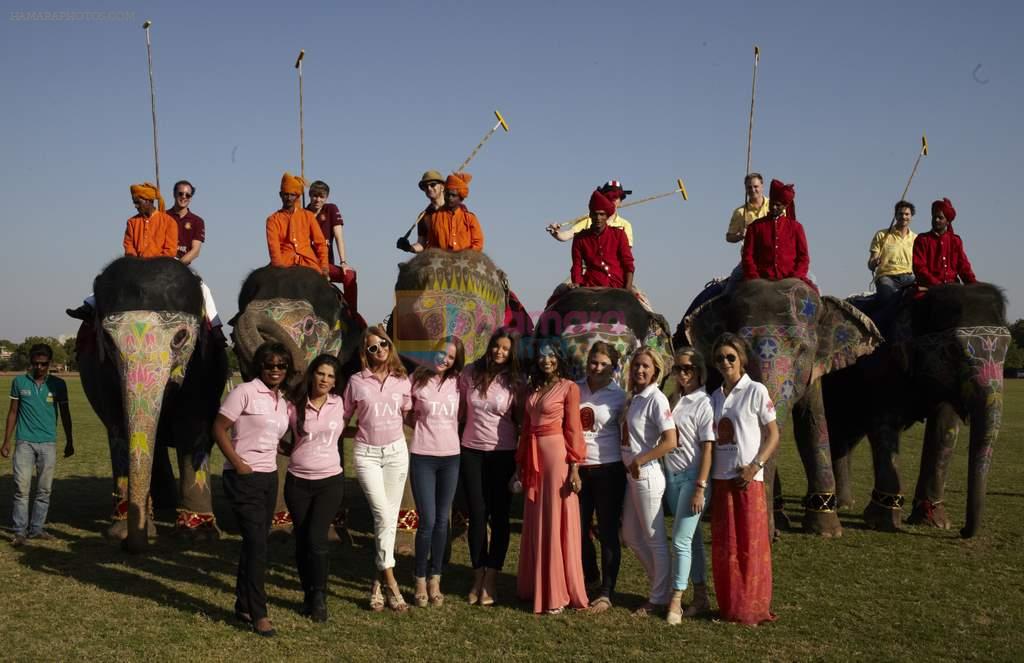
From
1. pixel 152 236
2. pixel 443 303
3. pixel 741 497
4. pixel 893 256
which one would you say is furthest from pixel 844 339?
pixel 152 236

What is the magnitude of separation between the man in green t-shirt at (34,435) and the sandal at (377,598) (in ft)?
12.8

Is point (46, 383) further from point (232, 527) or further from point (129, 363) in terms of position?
point (232, 527)

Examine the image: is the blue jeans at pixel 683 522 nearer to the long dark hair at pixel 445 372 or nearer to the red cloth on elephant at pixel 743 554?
the red cloth on elephant at pixel 743 554

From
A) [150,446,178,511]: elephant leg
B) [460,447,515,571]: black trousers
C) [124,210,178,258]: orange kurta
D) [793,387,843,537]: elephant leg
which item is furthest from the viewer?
[150,446,178,511]: elephant leg

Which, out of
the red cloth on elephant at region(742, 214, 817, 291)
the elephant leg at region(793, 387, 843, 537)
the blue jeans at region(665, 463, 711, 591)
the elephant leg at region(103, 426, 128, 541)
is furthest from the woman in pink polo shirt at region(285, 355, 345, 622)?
the elephant leg at region(793, 387, 843, 537)

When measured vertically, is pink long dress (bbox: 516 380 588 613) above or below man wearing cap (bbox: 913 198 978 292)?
below

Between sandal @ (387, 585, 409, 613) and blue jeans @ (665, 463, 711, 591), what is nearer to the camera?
blue jeans @ (665, 463, 711, 591)

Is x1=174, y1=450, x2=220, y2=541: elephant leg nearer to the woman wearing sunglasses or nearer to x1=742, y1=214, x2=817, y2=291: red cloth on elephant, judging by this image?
the woman wearing sunglasses

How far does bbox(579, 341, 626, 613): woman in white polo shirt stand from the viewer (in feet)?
21.1

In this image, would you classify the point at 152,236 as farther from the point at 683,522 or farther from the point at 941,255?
the point at 941,255

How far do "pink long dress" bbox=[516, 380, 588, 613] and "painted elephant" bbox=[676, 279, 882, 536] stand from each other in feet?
6.91

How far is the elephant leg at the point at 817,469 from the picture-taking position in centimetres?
948

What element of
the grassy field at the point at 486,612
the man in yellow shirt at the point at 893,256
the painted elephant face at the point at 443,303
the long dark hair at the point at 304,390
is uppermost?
the man in yellow shirt at the point at 893,256

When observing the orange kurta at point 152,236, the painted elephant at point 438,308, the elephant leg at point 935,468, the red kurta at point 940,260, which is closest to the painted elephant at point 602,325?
the painted elephant at point 438,308
